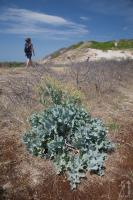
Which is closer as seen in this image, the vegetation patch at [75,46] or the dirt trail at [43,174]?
the dirt trail at [43,174]

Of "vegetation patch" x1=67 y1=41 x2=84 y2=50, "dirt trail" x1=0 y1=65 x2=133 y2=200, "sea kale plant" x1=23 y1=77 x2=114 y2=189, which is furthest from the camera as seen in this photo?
"vegetation patch" x1=67 y1=41 x2=84 y2=50

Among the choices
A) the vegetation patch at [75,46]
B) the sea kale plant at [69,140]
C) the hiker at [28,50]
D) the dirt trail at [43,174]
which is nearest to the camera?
the dirt trail at [43,174]

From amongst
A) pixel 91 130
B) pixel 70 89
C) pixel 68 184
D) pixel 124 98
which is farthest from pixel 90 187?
→ pixel 124 98

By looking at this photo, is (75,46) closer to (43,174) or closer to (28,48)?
(28,48)

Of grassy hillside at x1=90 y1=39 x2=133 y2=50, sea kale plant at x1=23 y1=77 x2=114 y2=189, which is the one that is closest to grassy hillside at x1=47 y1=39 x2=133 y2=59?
grassy hillside at x1=90 y1=39 x2=133 y2=50

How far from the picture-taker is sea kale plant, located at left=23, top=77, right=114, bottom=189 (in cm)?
685

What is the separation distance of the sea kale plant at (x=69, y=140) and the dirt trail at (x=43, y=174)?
17 cm

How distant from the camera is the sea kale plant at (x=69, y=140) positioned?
6848 millimetres

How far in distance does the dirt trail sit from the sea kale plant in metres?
0.17

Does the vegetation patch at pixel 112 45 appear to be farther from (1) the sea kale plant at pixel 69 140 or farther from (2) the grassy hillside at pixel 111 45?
(1) the sea kale plant at pixel 69 140

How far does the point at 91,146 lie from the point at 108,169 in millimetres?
554

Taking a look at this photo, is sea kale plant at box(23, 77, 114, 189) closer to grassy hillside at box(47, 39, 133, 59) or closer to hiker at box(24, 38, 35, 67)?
hiker at box(24, 38, 35, 67)

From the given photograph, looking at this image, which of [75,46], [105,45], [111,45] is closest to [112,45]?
[111,45]

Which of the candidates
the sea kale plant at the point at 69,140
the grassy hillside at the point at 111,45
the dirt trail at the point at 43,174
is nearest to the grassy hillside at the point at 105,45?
the grassy hillside at the point at 111,45
